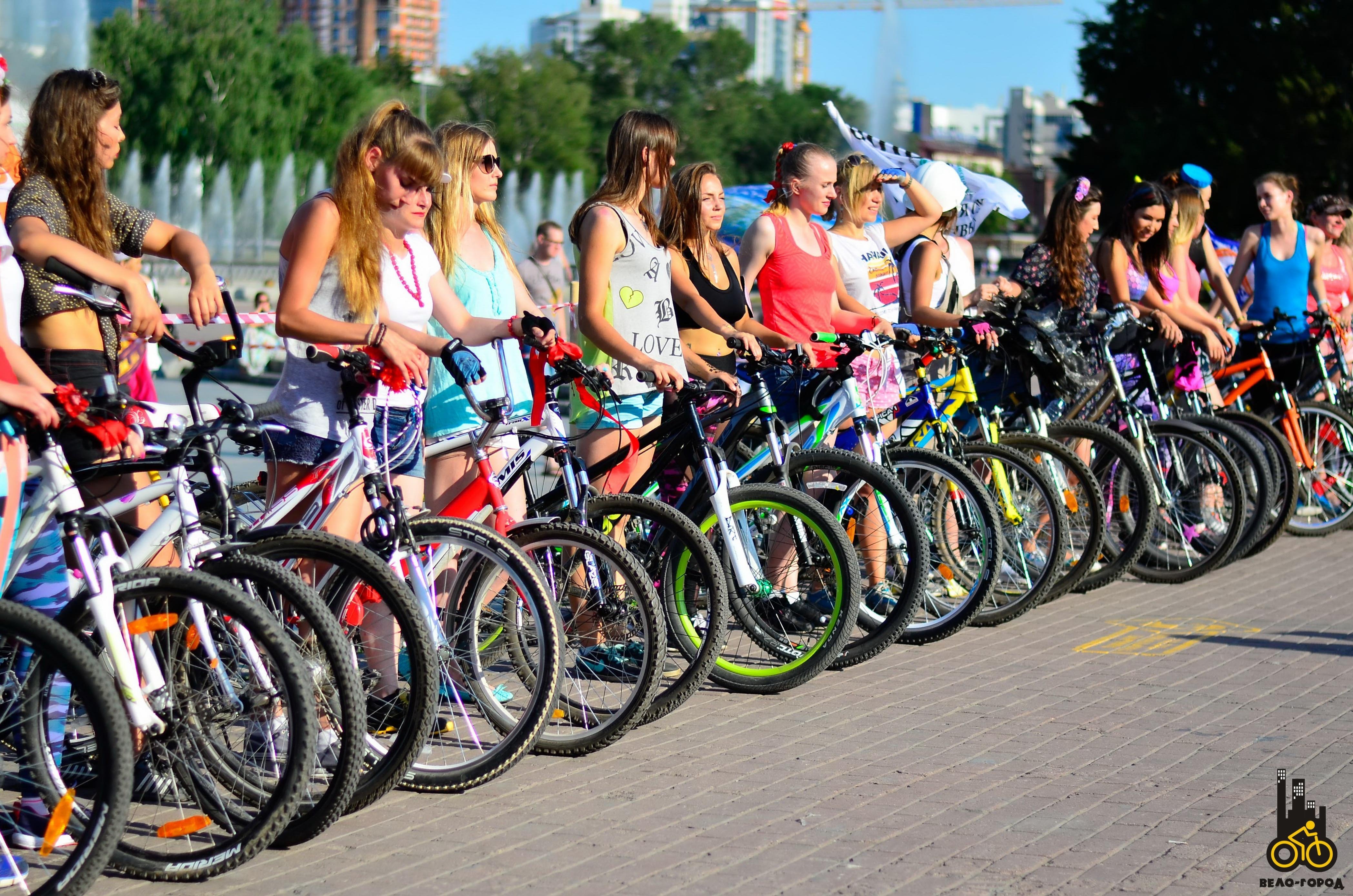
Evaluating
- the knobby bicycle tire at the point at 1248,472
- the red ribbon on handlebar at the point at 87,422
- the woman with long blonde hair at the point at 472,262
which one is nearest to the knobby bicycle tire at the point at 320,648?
the red ribbon on handlebar at the point at 87,422

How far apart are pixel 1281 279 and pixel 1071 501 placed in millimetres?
4122

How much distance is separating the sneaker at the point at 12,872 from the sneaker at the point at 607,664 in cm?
182

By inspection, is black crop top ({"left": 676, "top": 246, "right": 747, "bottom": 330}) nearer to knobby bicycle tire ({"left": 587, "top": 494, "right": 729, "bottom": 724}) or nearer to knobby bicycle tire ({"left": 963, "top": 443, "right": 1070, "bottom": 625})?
knobby bicycle tire ({"left": 963, "top": 443, "right": 1070, "bottom": 625})

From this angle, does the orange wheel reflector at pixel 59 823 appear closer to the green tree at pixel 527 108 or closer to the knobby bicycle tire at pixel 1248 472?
the knobby bicycle tire at pixel 1248 472

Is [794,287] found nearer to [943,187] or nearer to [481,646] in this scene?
[943,187]

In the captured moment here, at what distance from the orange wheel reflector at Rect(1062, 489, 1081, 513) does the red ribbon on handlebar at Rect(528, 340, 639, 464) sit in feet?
7.08

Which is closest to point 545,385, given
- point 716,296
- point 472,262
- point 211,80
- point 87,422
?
point 472,262

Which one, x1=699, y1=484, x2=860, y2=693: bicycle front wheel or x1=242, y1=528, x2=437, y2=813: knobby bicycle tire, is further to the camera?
x1=699, y1=484, x2=860, y2=693: bicycle front wheel

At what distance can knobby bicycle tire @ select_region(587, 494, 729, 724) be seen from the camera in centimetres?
512

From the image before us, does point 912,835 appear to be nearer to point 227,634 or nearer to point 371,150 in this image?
point 227,634

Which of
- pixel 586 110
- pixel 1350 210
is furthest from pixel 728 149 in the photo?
pixel 1350 210

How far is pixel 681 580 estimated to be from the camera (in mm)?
5391

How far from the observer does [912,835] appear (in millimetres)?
4230

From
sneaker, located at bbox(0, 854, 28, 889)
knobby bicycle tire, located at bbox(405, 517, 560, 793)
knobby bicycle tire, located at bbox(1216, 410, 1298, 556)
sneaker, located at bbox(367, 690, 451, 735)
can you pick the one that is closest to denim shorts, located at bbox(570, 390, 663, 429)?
knobby bicycle tire, located at bbox(405, 517, 560, 793)
